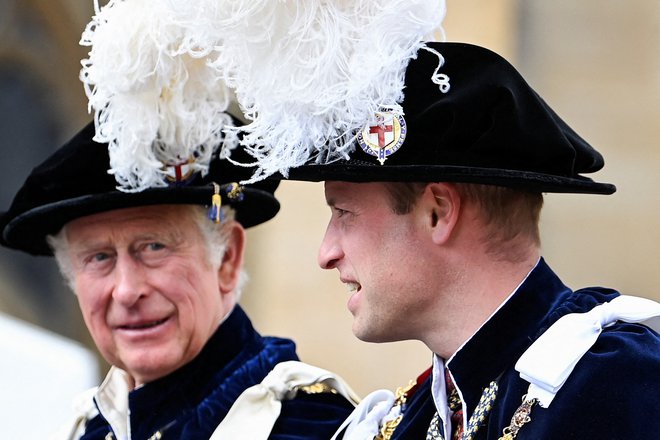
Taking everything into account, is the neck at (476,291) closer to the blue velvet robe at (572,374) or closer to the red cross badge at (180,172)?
the blue velvet robe at (572,374)

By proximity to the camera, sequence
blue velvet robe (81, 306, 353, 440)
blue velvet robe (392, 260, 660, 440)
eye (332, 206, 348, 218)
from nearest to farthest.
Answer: blue velvet robe (392, 260, 660, 440) → eye (332, 206, 348, 218) → blue velvet robe (81, 306, 353, 440)

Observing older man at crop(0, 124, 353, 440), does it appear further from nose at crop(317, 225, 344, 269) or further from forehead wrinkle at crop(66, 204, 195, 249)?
nose at crop(317, 225, 344, 269)

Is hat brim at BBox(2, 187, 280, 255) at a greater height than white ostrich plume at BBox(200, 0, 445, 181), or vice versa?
white ostrich plume at BBox(200, 0, 445, 181)

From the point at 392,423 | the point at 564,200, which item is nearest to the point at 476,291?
the point at 392,423

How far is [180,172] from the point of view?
3.83m

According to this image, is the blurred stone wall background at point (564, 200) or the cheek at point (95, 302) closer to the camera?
the cheek at point (95, 302)

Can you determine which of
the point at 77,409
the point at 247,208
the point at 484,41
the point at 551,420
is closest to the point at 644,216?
the point at 484,41

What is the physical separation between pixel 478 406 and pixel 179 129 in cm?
155

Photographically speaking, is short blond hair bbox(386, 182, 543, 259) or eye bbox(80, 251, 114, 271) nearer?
short blond hair bbox(386, 182, 543, 259)

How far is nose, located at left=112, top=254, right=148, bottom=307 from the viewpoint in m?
3.79

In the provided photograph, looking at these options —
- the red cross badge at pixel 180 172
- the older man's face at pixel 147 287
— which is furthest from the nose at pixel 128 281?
the red cross badge at pixel 180 172

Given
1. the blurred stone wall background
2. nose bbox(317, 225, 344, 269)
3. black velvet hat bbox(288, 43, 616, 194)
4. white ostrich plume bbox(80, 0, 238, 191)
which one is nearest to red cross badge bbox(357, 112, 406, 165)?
black velvet hat bbox(288, 43, 616, 194)

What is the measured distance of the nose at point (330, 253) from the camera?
2.92 meters

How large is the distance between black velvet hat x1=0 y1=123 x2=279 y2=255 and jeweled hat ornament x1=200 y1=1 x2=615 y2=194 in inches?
37.9
